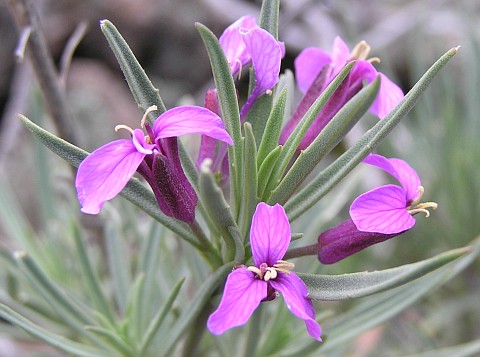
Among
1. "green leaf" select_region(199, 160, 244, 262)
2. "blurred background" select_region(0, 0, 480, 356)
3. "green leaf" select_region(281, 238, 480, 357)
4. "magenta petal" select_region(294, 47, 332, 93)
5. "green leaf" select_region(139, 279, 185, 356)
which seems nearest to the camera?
"green leaf" select_region(199, 160, 244, 262)

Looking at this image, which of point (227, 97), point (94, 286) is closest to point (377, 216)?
point (227, 97)

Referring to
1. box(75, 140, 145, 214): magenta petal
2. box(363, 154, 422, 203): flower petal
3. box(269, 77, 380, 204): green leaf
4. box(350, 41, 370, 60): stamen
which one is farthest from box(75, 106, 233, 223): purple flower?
box(350, 41, 370, 60): stamen

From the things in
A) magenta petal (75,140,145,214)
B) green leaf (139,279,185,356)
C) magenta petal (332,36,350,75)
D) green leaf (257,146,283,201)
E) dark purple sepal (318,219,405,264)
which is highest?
magenta petal (332,36,350,75)

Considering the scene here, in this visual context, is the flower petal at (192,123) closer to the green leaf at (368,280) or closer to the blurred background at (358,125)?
the green leaf at (368,280)

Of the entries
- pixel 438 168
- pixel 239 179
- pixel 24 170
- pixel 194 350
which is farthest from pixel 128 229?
pixel 24 170

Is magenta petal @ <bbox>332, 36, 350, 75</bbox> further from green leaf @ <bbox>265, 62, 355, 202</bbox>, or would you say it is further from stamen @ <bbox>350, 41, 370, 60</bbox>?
green leaf @ <bbox>265, 62, 355, 202</bbox>

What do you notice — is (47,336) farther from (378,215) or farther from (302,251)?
(378,215)

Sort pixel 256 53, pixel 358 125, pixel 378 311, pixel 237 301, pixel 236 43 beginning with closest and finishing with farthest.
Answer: pixel 237 301 < pixel 256 53 < pixel 236 43 < pixel 378 311 < pixel 358 125
